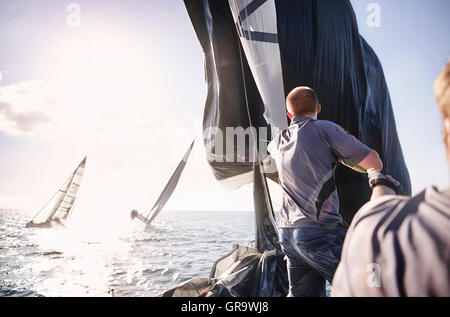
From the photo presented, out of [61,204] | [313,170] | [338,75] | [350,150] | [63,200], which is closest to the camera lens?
[350,150]

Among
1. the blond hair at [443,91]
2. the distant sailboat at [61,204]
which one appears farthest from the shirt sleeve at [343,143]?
the distant sailboat at [61,204]

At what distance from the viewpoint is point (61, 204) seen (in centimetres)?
2503

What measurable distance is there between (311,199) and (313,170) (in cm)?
18

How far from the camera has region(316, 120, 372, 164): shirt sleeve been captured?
3.84 feet

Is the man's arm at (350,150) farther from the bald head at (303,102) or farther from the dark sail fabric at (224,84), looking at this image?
the dark sail fabric at (224,84)

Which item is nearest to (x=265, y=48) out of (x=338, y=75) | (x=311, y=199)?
(x=338, y=75)

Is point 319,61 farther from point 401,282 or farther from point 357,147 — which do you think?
A: point 401,282

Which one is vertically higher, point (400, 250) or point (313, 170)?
point (313, 170)

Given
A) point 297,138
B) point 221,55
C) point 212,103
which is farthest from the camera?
point 212,103

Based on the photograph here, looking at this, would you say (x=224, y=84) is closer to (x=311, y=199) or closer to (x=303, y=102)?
(x=303, y=102)
